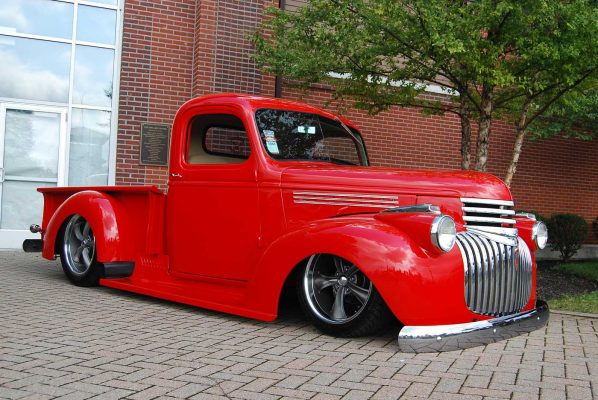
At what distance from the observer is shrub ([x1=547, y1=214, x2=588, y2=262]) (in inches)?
484

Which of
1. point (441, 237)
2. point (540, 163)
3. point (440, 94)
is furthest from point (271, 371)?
point (540, 163)

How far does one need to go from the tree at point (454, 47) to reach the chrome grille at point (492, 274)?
230 cm

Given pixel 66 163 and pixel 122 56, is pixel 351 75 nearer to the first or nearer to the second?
pixel 122 56

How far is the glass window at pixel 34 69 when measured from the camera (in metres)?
10.1

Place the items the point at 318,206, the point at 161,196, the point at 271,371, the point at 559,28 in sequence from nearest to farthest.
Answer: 1. the point at 271,371
2. the point at 318,206
3. the point at 161,196
4. the point at 559,28

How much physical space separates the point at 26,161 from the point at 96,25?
104 inches

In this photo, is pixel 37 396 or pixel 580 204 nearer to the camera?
pixel 37 396

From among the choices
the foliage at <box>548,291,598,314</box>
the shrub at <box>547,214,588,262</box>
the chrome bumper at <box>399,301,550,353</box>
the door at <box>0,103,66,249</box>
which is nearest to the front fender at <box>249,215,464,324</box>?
the chrome bumper at <box>399,301,550,353</box>

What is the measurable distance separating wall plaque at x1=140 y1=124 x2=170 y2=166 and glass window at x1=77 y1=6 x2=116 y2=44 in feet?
5.85

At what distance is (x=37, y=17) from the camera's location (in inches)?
401

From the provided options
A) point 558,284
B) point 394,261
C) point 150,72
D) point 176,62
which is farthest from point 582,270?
point 150,72

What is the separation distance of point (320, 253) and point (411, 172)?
1.00 metres

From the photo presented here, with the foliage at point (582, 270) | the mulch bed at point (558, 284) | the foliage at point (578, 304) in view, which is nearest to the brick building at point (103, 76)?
the mulch bed at point (558, 284)

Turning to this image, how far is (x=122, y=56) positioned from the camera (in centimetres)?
1020
